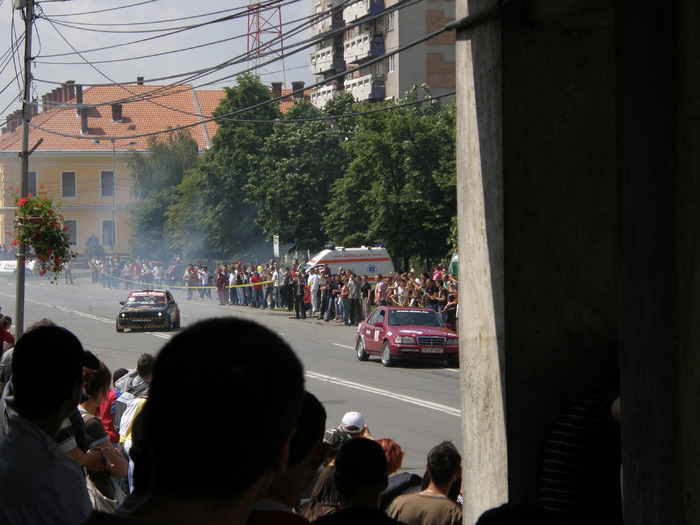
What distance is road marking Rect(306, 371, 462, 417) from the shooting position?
623 inches

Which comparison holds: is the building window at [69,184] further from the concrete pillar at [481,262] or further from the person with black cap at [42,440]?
the person with black cap at [42,440]

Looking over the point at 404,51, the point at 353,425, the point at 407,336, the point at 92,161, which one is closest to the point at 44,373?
the point at 353,425

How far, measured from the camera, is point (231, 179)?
62375mm

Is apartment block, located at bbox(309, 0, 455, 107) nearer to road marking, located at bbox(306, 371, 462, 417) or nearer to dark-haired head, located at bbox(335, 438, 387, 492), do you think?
road marking, located at bbox(306, 371, 462, 417)

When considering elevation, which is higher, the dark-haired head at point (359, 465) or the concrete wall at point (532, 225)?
the concrete wall at point (532, 225)

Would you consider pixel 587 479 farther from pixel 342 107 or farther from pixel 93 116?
pixel 93 116

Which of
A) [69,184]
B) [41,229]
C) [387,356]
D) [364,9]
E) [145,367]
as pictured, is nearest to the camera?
[145,367]

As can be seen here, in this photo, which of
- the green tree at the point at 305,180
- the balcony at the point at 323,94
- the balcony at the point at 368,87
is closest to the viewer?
the green tree at the point at 305,180

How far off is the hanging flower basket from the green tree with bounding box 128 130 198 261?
2407 inches

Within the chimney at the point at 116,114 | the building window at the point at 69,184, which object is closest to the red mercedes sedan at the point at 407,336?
the building window at the point at 69,184

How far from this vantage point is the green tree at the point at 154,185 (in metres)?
74.8

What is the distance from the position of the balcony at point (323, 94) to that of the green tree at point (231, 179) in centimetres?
1181

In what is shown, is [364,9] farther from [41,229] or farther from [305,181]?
[41,229]

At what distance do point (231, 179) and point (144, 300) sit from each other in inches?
1199
